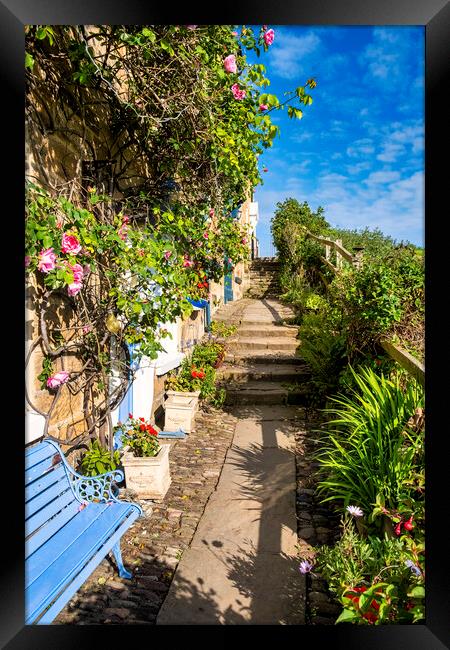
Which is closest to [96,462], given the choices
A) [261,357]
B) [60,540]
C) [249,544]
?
[60,540]

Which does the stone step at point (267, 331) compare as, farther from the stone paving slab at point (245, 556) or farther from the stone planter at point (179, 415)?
the stone paving slab at point (245, 556)

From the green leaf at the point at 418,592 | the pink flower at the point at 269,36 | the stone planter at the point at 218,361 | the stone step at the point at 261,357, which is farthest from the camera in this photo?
the stone step at the point at 261,357

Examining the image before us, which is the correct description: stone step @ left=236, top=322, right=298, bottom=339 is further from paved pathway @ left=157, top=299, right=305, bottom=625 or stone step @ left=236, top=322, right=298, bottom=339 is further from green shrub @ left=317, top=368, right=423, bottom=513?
green shrub @ left=317, top=368, right=423, bottom=513

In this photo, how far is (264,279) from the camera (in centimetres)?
1457

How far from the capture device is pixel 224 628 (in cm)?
137

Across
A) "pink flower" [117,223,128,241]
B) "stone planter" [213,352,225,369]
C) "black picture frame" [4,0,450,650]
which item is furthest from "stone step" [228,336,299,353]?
"black picture frame" [4,0,450,650]

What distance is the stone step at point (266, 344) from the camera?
25.4 ft

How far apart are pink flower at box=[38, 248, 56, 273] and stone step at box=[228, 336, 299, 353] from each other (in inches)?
216

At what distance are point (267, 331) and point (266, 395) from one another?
2.40 m

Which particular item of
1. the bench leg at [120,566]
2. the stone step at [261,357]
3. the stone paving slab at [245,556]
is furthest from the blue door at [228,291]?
the bench leg at [120,566]
